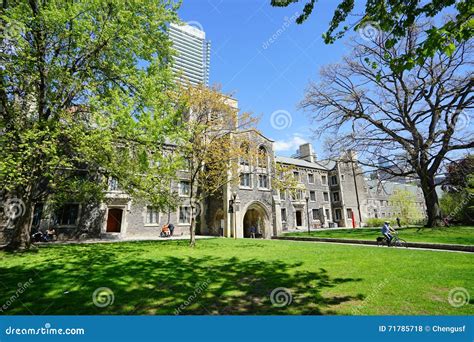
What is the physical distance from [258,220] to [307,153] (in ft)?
71.7

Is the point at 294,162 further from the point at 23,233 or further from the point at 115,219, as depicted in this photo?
the point at 23,233

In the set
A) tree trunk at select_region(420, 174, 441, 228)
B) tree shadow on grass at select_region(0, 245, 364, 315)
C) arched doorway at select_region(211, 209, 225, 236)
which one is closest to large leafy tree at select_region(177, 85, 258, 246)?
tree shadow on grass at select_region(0, 245, 364, 315)

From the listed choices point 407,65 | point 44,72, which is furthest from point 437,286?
point 44,72

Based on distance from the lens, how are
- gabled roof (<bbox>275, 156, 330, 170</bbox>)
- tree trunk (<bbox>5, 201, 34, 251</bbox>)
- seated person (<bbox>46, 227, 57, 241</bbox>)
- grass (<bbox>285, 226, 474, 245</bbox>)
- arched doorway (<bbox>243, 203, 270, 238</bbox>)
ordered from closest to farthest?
tree trunk (<bbox>5, 201, 34, 251</bbox>) < grass (<bbox>285, 226, 474, 245</bbox>) < seated person (<bbox>46, 227, 57, 241</bbox>) < arched doorway (<bbox>243, 203, 270, 238</bbox>) < gabled roof (<bbox>275, 156, 330, 170</bbox>)

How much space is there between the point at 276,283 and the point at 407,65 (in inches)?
224

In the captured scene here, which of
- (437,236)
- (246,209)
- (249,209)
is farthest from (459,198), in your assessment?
(246,209)

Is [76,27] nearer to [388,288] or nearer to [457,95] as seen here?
[388,288]

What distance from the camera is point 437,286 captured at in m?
5.91

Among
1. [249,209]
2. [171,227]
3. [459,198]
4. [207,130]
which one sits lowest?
[171,227]

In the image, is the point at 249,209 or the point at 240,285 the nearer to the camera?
the point at 240,285

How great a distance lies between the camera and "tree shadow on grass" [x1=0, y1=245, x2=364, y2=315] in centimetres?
475

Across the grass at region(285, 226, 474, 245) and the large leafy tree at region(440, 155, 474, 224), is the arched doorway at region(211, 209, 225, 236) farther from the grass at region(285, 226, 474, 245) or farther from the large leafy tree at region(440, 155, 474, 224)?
the large leafy tree at region(440, 155, 474, 224)

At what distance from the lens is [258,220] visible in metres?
31.0

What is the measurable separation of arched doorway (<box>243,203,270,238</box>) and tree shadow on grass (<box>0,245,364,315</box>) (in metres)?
18.6
